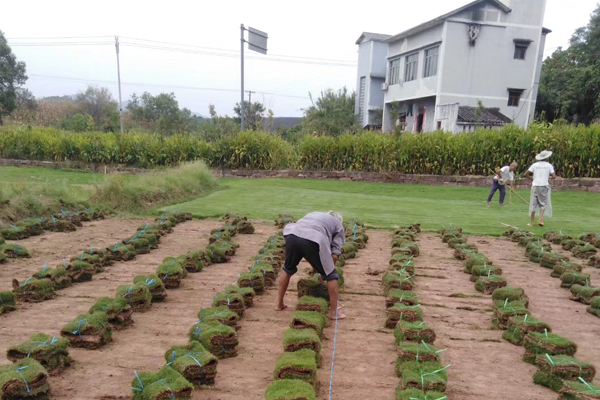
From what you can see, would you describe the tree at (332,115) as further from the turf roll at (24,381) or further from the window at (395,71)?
the turf roll at (24,381)

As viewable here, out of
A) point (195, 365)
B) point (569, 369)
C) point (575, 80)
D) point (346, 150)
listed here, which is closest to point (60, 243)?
point (195, 365)

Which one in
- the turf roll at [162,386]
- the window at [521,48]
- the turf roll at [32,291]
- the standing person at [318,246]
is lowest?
the turf roll at [32,291]

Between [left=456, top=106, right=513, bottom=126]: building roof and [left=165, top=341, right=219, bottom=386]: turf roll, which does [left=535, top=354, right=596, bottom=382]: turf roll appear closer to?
[left=165, top=341, right=219, bottom=386]: turf roll

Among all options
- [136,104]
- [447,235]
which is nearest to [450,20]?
[447,235]

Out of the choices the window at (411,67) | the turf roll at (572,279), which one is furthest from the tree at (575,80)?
the turf roll at (572,279)

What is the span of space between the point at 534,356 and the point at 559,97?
31.5 m

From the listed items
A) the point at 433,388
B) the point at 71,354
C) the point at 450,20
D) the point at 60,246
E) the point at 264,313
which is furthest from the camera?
the point at 450,20

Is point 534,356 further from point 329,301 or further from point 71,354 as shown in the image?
point 71,354

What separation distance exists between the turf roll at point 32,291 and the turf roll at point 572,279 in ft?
21.1

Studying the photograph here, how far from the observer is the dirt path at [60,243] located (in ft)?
18.7

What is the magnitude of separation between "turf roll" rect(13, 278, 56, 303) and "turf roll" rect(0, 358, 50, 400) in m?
1.88

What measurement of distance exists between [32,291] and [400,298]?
4.03 m

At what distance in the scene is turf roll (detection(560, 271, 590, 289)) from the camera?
5.61 metres

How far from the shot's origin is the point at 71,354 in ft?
11.6
